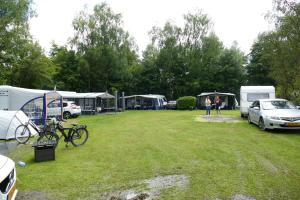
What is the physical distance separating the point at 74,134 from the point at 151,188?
533 centimetres

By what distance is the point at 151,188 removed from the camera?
517 centimetres

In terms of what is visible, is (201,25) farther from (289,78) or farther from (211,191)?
(211,191)

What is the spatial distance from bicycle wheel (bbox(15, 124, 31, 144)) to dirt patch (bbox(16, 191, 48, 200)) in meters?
6.86

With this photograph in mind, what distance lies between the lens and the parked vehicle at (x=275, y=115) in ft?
36.8

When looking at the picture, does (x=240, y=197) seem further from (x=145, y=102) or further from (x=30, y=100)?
(x=145, y=102)

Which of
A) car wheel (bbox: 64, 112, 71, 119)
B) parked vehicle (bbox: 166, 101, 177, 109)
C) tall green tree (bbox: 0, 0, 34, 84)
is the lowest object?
car wheel (bbox: 64, 112, 71, 119)

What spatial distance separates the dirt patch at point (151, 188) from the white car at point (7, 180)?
1386 mm

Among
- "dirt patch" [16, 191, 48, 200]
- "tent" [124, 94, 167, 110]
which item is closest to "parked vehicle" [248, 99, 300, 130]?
"dirt patch" [16, 191, 48, 200]

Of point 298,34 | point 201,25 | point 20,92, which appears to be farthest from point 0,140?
point 201,25

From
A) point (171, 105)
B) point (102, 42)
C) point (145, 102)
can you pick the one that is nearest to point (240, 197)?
point (171, 105)

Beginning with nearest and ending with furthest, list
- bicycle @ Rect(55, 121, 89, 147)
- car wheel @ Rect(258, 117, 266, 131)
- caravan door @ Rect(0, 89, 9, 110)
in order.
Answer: bicycle @ Rect(55, 121, 89, 147), car wheel @ Rect(258, 117, 266, 131), caravan door @ Rect(0, 89, 9, 110)

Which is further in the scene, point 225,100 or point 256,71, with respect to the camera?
point 256,71

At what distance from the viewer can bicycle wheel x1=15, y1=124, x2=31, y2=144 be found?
11.6m

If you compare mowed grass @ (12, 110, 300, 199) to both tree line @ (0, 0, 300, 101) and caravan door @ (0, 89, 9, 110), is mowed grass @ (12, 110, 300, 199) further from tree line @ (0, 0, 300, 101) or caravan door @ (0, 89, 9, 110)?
tree line @ (0, 0, 300, 101)
